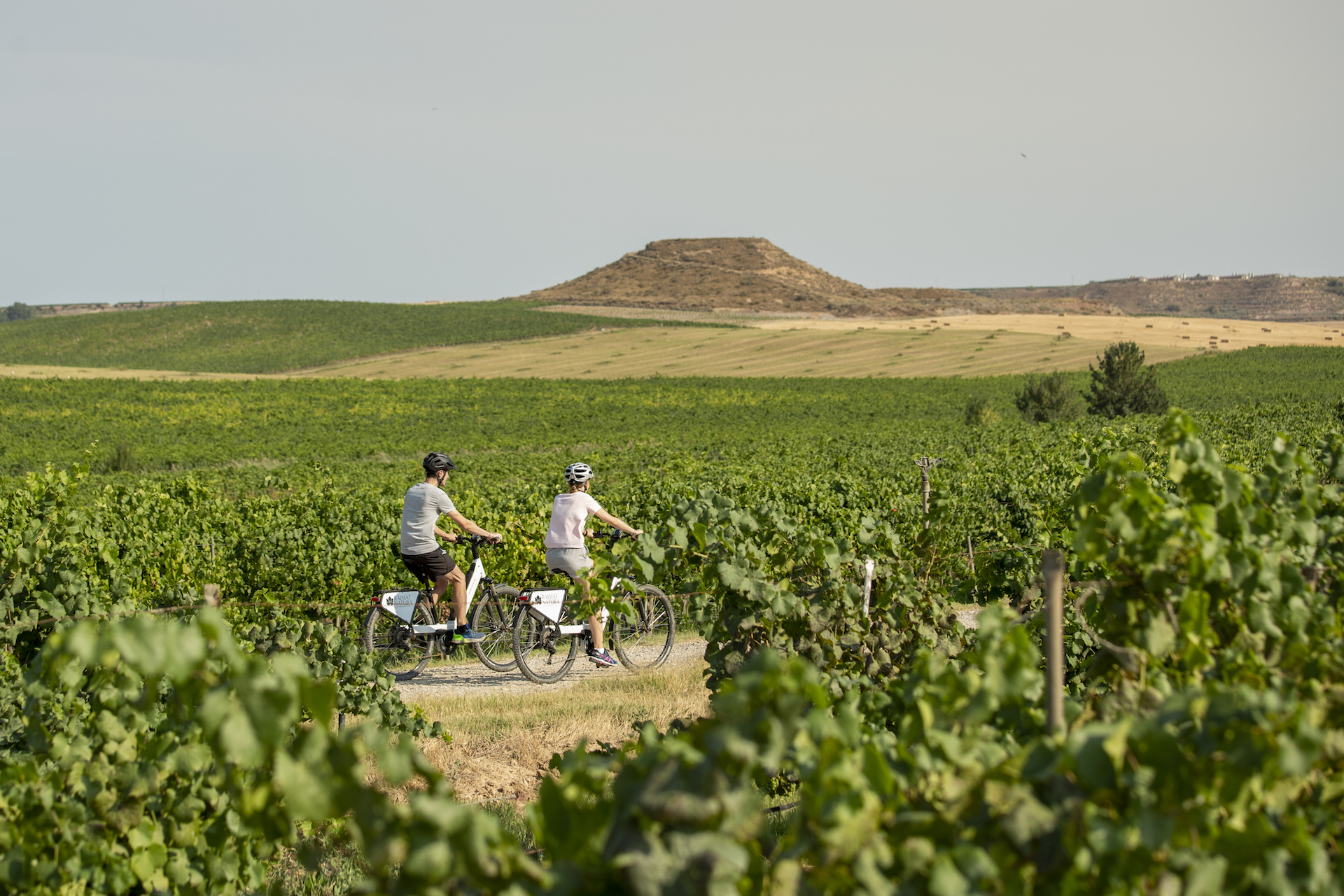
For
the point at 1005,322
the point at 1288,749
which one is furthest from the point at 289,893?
the point at 1005,322

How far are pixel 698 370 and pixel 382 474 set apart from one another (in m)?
52.9

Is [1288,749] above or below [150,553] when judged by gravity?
above

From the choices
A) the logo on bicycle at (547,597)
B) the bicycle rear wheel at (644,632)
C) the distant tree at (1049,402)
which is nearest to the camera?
the logo on bicycle at (547,597)

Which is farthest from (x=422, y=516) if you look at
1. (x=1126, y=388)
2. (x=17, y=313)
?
(x=17, y=313)

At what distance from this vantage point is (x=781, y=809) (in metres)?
5.49

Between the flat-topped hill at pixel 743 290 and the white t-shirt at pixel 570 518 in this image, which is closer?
the white t-shirt at pixel 570 518

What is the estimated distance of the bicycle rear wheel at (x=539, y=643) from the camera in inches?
376

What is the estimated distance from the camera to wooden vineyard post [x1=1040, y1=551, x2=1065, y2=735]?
283cm

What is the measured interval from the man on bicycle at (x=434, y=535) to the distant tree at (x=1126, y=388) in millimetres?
44507

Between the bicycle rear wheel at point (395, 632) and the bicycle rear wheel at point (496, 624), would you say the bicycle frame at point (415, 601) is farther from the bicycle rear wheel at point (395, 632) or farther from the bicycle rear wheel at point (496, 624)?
the bicycle rear wheel at point (496, 624)

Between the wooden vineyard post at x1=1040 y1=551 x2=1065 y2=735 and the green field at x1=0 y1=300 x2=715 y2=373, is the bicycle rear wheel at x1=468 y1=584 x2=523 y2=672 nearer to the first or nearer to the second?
the wooden vineyard post at x1=1040 y1=551 x2=1065 y2=735

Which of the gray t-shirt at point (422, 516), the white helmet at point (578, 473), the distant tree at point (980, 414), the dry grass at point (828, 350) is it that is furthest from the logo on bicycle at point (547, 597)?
the dry grass at point (828, 350)

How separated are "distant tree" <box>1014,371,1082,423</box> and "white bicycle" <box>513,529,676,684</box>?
129ft

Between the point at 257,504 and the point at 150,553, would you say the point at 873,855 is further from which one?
the point at 257,504
